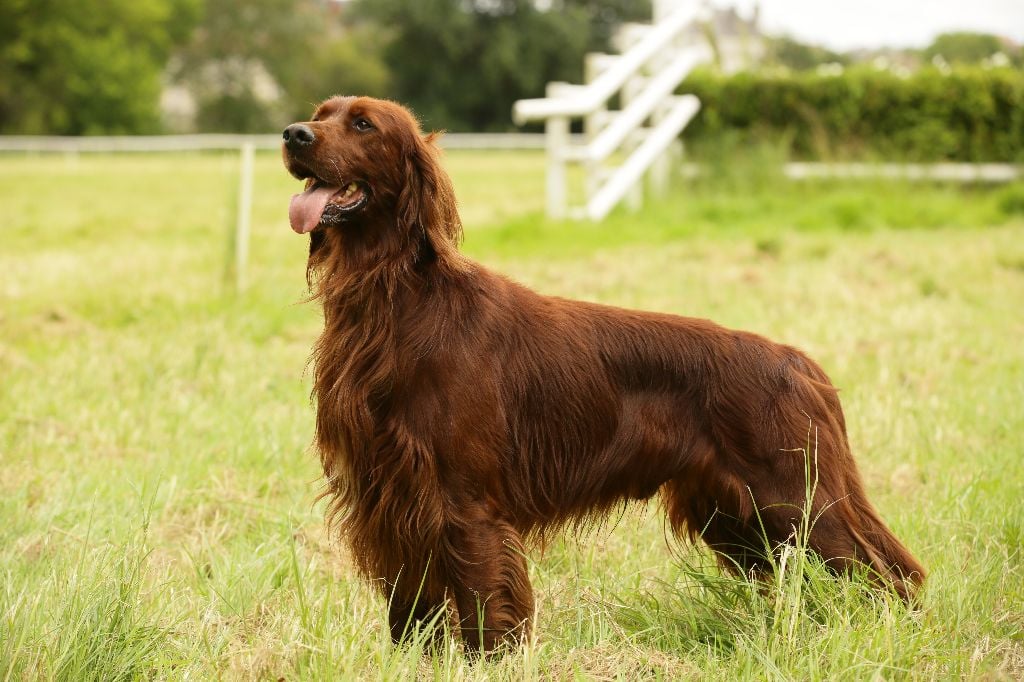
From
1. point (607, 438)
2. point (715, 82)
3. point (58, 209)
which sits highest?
point (715, 82)

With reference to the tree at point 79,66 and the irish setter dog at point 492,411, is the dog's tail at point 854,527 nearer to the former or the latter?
the irish setter dog at point 492,411

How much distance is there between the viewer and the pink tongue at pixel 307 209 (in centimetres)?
270

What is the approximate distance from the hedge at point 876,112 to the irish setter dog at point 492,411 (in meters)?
9.94

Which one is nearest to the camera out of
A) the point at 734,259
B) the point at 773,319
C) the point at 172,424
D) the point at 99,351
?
the point at 172,424

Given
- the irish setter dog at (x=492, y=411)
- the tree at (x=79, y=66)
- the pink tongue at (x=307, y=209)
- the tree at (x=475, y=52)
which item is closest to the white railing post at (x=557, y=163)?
the irish setter dog at (x=492, y=411)

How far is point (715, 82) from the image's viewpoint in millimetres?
12734

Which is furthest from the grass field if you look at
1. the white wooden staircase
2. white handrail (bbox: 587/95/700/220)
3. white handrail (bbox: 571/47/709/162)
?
white handrail (bbox: 571/47/709/162)

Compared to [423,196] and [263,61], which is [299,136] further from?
[263,61]

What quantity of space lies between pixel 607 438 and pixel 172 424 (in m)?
2.56

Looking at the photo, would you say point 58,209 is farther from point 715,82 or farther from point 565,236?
point 715,82

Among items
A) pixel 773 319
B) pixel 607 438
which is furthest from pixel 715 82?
pixel 607 438

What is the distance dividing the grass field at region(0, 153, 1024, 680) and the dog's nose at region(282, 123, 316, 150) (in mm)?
1058

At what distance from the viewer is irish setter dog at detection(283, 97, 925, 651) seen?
274 centimetres

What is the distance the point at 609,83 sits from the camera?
11500 millimetres
